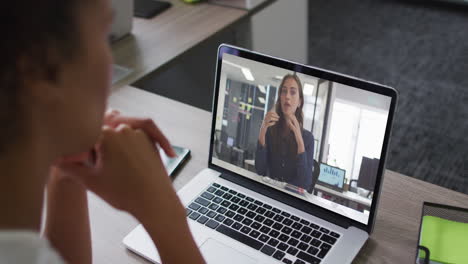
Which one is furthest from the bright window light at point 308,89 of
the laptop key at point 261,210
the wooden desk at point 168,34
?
the wooden desk at point 168,34

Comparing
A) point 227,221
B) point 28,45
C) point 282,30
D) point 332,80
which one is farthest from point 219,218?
point 282,30

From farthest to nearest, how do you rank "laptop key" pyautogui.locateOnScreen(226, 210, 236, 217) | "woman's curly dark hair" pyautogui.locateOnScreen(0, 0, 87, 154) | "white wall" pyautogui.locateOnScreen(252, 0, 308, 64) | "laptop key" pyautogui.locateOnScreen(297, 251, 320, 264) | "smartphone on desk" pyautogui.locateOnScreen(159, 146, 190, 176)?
"white wall" pyautogui.locateOnScreen(252, 0, 308, 64) → "smartphone on desk" pyautogui.locateOnScreen(159, 146, 190, 176) → "laptop key" pyautogui.locateOnScreen(226, 210, 236, 217) → "laptop key" pyautogui.locateOnScreen(297, 251, 320, 264) → "woman's curly dark hair" pyautogui.locateOnScreen(0, 0, 87, 154)

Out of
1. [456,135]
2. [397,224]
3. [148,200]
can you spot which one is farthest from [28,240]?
[456,135]

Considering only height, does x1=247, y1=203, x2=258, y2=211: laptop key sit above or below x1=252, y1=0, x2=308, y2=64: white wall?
above

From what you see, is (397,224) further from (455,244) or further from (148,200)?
(148,200)

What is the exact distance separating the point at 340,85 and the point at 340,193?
194 millimetres

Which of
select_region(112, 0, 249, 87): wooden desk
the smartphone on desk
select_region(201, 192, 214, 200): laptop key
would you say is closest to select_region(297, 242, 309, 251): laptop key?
select_region(201, 192, 214, 200): laptop key

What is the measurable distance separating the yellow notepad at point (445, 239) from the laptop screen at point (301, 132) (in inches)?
5.1

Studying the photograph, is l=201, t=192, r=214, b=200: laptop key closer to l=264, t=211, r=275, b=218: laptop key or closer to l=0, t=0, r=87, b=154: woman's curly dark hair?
l=264, t=211, r=275, b=218: laptop key

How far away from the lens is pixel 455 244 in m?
0.91

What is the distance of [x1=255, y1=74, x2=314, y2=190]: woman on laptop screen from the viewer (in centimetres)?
94

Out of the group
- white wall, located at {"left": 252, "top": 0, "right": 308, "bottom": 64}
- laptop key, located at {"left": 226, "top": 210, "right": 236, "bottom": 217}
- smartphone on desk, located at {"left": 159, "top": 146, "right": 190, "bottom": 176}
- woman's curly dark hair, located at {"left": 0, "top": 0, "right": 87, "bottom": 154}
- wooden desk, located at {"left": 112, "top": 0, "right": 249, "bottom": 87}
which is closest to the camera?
woman's curly dark hair, located at {"left": 0, "top": 0, "right": 87, "bottom": 154}

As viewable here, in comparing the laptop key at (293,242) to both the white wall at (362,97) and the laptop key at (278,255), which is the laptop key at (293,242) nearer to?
the laptop key at (278,255)

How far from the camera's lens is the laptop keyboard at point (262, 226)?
34.2 inches
